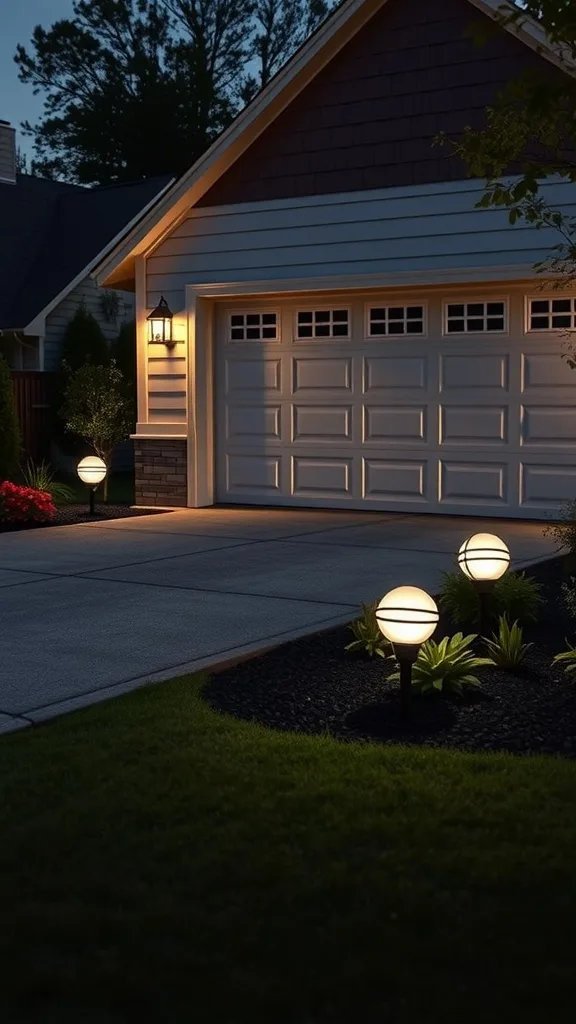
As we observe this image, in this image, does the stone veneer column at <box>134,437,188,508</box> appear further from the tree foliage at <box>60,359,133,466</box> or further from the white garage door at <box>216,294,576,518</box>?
the tree foliage at <box>60,359,133,466</box>

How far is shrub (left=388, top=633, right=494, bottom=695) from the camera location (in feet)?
16.6

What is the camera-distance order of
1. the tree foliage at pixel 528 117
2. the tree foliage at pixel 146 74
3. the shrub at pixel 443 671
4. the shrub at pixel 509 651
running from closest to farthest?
the tree foliage at pixel 528 117 < the shrub at pixel 443 671 < the shrub at pixel 509 651 < the tree foliage at pixel 146 74

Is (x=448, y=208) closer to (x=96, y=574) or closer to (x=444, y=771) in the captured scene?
(x=96, y=574)

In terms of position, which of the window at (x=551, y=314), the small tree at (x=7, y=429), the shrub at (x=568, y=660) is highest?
the window at (x=551, y=314)

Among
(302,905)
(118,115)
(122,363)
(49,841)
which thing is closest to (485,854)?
(302,905)

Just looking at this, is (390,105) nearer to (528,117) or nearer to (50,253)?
(528,117)

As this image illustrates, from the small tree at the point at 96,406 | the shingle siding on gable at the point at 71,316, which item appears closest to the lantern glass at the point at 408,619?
the small tree at the point at 96,406

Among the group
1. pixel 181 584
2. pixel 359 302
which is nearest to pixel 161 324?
pixel 359 302

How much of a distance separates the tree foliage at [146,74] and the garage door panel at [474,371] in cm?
2480

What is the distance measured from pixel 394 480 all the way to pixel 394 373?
1142 mm

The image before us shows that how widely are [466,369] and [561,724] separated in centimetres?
765

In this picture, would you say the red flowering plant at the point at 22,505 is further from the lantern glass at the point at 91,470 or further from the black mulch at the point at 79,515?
the lantern glass at the point at 91,470

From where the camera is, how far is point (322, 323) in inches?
502

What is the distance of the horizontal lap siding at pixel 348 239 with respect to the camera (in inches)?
442
